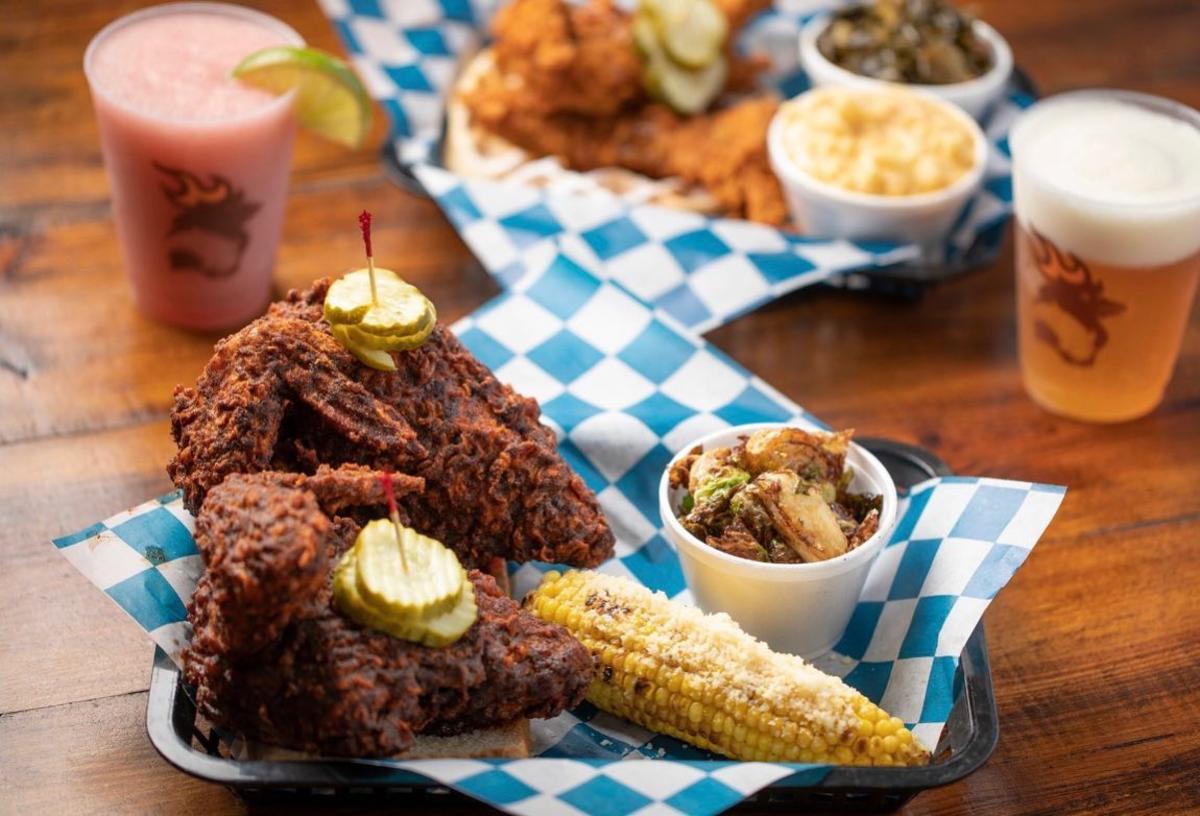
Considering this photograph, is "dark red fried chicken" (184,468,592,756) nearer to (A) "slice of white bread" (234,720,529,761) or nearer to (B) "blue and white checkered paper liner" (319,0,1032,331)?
(A) "slice of white bread" (234,720,529,761)

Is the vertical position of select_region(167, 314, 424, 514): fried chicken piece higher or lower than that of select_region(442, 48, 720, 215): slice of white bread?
higher

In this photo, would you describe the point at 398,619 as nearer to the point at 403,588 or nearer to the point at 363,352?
the point at 403,588

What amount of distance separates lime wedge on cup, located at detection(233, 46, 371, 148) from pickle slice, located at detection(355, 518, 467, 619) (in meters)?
1.28

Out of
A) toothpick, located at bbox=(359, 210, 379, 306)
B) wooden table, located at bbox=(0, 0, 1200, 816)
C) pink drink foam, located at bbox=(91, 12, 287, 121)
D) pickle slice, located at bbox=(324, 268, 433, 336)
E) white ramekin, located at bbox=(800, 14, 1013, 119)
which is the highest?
toothpick, located at bbox=(359, 210, 379, 306)

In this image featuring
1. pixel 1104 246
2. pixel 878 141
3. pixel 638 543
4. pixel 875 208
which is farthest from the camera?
pixel 878 141

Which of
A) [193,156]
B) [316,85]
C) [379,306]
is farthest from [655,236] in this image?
[379,306]

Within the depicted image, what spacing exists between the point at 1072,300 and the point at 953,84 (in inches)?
36.8

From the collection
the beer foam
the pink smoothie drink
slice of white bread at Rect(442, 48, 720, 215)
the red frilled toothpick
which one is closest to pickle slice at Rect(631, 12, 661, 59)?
slice of white bread at Rect(442, 48, 720, 215)

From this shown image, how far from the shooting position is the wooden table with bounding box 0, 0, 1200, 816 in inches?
86.4

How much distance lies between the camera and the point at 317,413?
2.08 metres

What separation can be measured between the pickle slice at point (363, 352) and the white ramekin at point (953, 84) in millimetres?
1830

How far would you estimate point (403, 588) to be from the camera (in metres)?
1.87

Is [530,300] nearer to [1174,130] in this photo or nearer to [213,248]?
[213,248]

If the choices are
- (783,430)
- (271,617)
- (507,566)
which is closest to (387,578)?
(271,617)
